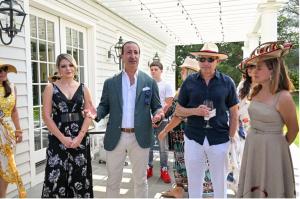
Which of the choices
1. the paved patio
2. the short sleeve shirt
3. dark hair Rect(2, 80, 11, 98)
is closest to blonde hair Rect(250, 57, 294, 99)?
the short sleeve shirt

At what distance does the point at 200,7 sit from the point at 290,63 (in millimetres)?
24792

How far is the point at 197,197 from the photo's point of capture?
2785mm

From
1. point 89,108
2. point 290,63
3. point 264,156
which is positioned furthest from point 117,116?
point 290,63

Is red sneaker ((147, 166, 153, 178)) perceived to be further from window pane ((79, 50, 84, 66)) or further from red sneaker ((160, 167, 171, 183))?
window pane ((79, 50, 84, 66))

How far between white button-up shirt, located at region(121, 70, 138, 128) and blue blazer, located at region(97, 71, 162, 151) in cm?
3

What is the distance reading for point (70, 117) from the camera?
2920 millimetres

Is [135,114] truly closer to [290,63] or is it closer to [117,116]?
[117,116]

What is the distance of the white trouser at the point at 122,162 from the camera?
2820mm

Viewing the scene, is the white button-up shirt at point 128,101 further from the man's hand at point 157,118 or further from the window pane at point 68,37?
the window pane at point 68,37

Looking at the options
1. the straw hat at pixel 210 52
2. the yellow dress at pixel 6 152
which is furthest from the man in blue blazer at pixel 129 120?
the yellow dress at pixel 6 152

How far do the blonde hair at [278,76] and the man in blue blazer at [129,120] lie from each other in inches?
39.4

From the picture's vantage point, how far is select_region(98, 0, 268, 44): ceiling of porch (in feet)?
24.0

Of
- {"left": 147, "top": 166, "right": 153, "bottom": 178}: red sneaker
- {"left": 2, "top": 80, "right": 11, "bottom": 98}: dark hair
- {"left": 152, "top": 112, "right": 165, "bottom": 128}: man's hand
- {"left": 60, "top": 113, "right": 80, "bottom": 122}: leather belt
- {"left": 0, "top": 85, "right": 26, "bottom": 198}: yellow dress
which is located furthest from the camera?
{"left": 147, "top": 166, "right": 153, "bottom": 178}: red sneaker

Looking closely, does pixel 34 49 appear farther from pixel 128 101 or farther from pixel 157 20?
pixel 157 20
